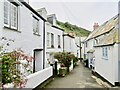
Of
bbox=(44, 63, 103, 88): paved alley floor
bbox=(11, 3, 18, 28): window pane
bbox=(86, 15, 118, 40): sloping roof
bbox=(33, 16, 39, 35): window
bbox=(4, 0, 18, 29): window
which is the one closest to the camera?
bbox=(4, 0, 18, 29): window

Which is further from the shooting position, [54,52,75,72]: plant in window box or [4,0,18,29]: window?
[54,52,75,72]: plant in window box

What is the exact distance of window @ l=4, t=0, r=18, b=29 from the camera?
32.3ft

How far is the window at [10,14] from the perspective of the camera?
9859mm

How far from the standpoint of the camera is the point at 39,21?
1741cm

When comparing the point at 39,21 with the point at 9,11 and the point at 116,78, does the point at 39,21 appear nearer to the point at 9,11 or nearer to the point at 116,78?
the point at 9,11

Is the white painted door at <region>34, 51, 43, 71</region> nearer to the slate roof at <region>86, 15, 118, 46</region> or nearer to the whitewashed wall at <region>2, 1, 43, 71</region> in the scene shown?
the whitewashed wall at <region>2, 1, 43, 71</region>

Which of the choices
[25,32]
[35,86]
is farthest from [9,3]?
[35,86]

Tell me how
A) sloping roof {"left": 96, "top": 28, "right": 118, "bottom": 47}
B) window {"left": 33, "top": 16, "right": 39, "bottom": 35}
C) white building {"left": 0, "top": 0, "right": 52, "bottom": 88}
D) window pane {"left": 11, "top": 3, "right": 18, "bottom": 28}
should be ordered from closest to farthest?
white building {"left": 0, "top": 0, "right": 52, "bottom": 88}, window pane {"left": 11, "top": 3, "right": 18, "bottom": 28}, sloping roof {"left": 96, "top": 28, "right": 118, "bottom": 47}, window {"left": 33, "top": 16, "right": 39, "bottom": 35}

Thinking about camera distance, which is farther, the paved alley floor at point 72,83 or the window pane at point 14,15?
the paved alley floor at point 72,83

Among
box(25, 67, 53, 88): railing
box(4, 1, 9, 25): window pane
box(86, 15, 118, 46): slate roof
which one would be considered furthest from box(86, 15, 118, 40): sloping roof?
box(4, 1, 9, 25): window pane

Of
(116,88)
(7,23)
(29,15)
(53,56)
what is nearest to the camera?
(7,23)

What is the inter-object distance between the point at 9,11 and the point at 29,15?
3.65m

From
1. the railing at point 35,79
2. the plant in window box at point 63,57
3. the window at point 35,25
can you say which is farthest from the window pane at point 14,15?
the plant in window box at point 63,57

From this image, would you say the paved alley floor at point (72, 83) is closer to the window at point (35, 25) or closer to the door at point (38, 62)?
the door at point (38, 62)
